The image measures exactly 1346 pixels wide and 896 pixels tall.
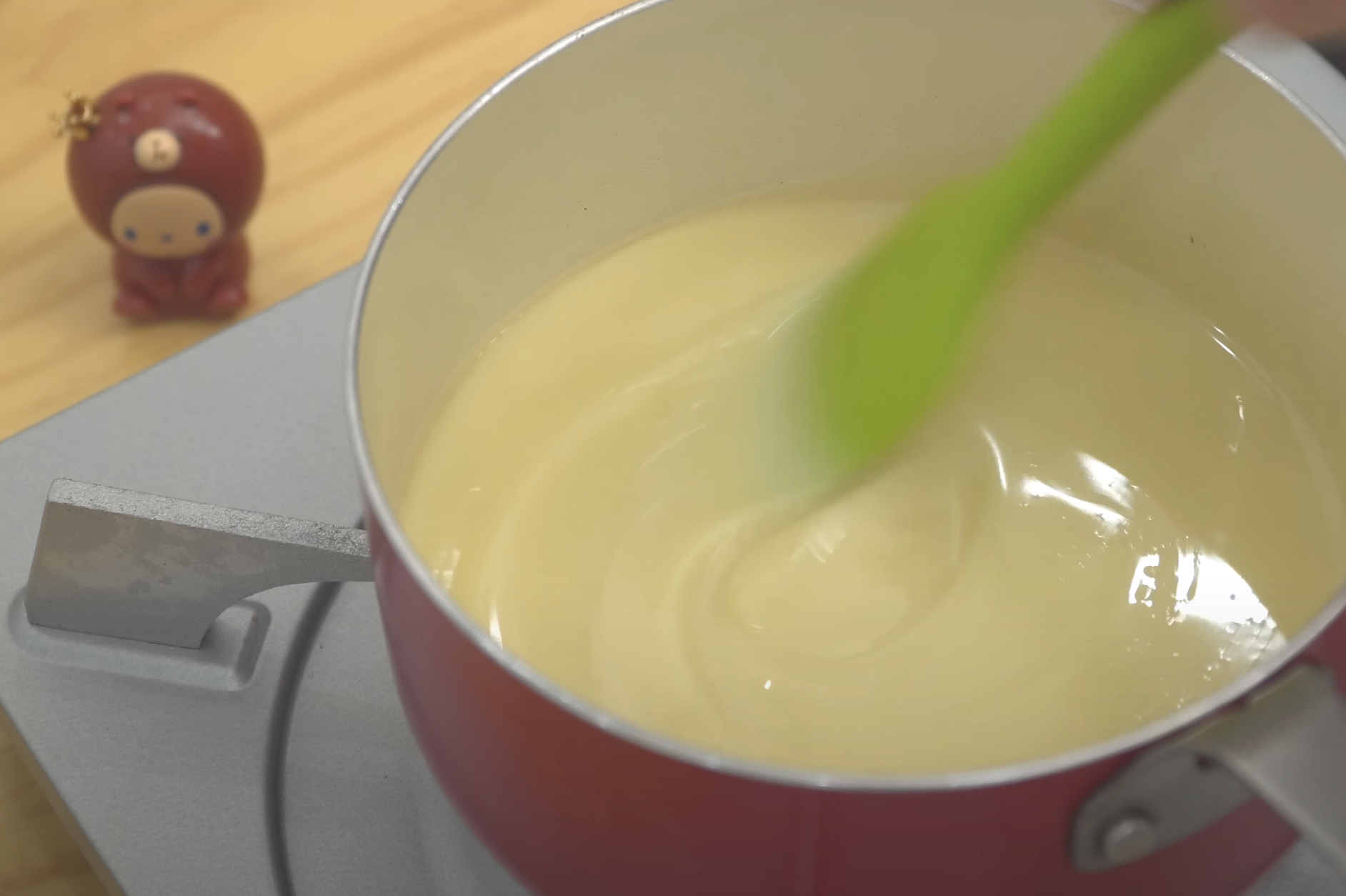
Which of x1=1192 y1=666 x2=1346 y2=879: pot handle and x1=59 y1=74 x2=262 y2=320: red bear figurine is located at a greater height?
x1=1192 y1=666 x2=1346 y2=879: pot handle

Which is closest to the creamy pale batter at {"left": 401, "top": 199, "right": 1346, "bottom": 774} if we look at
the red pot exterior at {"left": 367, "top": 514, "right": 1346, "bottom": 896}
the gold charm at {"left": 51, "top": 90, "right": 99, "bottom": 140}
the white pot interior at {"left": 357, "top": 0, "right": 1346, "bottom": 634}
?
the white pot interior at {"left": 357, "top": 0, "right": 1346, "bottom": 634}

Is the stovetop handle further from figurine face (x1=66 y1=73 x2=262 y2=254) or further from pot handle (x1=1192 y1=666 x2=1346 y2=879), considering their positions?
pot handle (x1=1192 y1=666 x2=1346 y2=879)

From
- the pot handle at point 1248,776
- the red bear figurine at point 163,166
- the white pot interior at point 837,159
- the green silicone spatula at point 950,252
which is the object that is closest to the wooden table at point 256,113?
the red bear figurine at point 163,166

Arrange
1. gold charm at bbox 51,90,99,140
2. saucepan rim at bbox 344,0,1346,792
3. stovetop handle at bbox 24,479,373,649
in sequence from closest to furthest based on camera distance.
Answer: saucepan rim at bbox 344,0,1346,792 < stovetop handle at bbox 24,479,373,649 < gold charm at bbox 51,90,99,140

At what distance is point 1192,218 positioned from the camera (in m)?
0.69

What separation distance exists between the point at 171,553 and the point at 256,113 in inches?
15.4

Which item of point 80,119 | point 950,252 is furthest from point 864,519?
point 80,119

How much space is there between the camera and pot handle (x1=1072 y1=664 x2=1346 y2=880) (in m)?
0.34

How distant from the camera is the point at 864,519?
65cm

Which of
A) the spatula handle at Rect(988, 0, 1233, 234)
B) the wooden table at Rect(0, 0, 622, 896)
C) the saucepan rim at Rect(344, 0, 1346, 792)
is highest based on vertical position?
the spatula handle at Rect(988, 0, 1233, 234)

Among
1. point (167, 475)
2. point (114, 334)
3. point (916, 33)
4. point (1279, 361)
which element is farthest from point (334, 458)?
point (1279, 361)

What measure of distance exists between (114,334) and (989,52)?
49 centimetres

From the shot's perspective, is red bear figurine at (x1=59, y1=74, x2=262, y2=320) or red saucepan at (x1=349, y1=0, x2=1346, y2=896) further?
red bear figurine at (x1=59, y1=74, x2=262, y2=320)

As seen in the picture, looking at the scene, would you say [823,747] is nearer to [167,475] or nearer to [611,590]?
[611,590]
